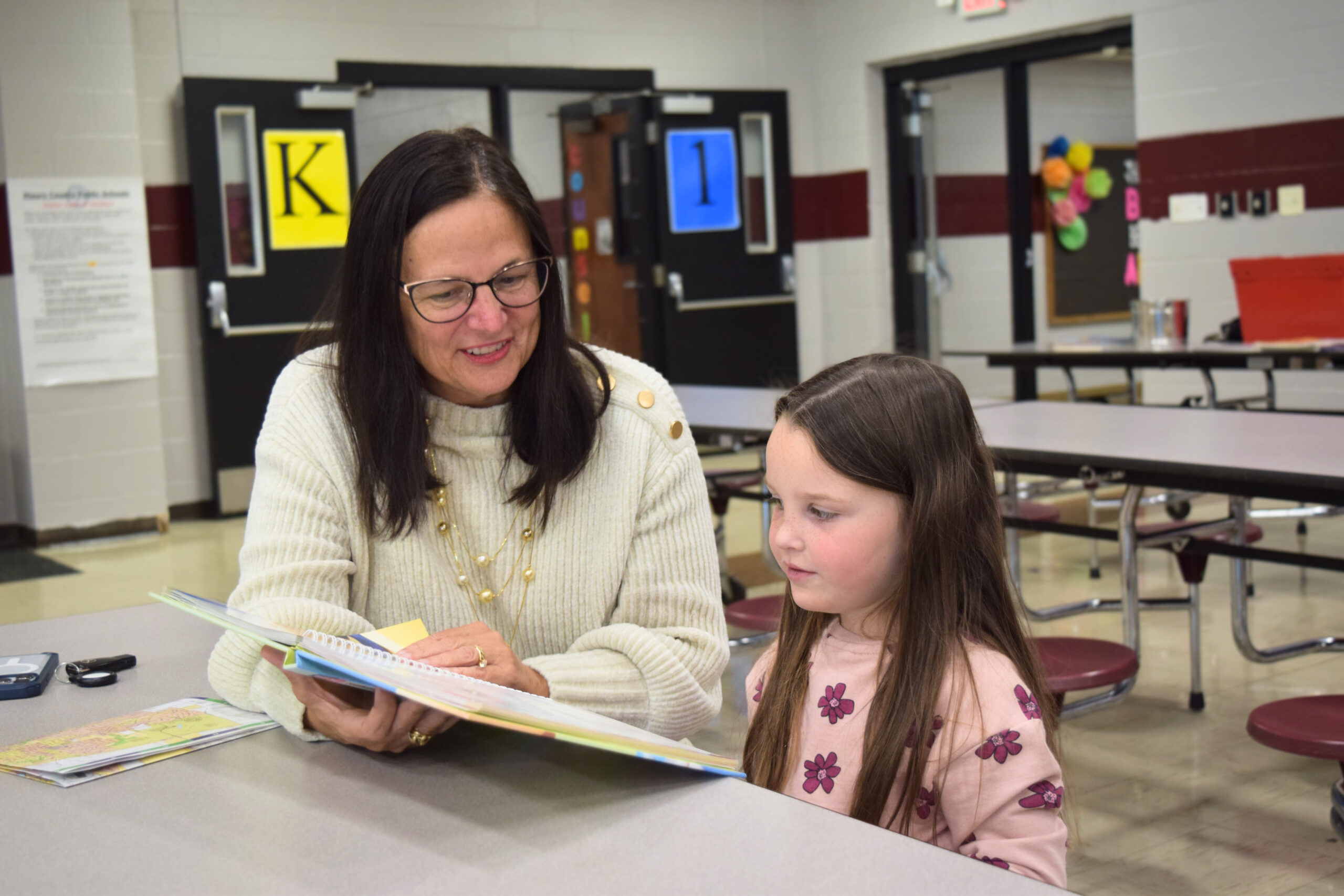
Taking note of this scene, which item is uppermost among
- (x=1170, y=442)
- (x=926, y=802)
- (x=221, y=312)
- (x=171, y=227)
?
(x=171, y=227)

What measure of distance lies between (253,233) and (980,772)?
5.87 meters

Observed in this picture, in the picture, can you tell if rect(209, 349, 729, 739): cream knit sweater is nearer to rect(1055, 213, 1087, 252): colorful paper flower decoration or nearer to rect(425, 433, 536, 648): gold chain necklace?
rect(425, 433, 536, 648): gold chain necklace

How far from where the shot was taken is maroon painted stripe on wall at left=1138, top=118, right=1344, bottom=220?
5840 mm

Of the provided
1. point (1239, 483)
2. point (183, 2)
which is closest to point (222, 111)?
point (183, 2)

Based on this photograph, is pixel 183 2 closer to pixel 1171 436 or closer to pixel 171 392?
pixel 171 392

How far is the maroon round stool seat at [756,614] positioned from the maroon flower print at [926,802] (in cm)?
157

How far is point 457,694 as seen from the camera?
95 cm

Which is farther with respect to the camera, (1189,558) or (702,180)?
Answer: (702,180)

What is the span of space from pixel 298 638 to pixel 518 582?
1.32 feet

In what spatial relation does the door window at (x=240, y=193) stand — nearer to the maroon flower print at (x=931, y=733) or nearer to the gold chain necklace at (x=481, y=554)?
the gold chain necklace at (x=481, y=554)

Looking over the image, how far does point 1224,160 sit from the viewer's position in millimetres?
6203

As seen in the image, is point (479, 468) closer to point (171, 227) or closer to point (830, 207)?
point (171, 227)

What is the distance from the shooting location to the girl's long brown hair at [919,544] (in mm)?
1122

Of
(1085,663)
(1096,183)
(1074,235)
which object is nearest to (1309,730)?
(1085,663)
